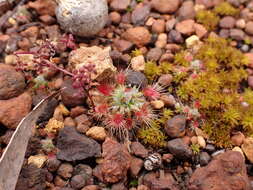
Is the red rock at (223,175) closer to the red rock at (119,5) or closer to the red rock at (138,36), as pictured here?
the red rock at (138,36)

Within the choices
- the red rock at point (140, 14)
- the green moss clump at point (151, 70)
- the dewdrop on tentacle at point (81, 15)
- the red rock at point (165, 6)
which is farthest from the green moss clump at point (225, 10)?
the dewdrop on tentacle at point (81, 15)

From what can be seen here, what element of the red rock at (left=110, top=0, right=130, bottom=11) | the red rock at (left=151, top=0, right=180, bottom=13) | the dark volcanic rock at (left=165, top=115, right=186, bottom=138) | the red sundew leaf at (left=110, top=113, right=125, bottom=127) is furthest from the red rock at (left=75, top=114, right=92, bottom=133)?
the red rock at (left=151, top=0, right=180, bottom=13)

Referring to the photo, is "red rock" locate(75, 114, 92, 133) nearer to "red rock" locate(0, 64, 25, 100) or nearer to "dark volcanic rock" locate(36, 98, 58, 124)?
"dark volcanic rock" locate(36, 98, 58, 124)

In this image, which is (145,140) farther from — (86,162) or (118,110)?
(86,162)

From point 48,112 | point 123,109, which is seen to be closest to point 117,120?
point 123,109

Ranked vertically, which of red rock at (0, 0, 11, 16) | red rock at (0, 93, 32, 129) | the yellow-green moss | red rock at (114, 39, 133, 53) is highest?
red rock at (0, 0, 11, 16)
